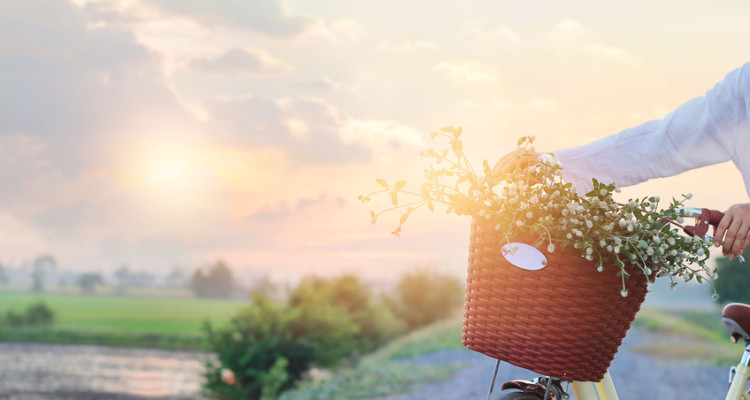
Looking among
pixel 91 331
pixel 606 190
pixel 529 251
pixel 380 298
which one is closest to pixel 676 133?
pixel 606 190

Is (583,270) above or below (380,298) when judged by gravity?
above

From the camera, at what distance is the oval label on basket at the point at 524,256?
1396 mm

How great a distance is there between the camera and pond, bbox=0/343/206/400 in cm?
752

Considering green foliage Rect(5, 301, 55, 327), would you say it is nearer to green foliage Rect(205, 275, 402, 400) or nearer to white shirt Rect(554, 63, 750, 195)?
green foliage Rect(205, 275, 402, 400)

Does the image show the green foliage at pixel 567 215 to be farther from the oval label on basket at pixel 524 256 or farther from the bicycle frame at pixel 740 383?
the bicycle frame at pixel 740 383

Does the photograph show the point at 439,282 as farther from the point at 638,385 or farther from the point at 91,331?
the point at 91,331

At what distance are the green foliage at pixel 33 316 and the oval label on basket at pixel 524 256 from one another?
9183 mm

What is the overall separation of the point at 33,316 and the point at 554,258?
944 cm

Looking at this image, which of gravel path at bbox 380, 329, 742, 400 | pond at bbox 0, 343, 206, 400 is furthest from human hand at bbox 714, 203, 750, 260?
pond at bbox 0, 343, 206, 400

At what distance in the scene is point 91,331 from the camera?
29.6 ft

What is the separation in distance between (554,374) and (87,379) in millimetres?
7806

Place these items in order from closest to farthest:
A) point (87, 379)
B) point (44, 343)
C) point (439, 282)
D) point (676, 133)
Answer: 1. point (676, 133)
2. point (87, 379)
3. point (44, 343)
4. point (439, 282)

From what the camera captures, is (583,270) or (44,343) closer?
(583,270)

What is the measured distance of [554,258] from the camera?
1.39 meters
